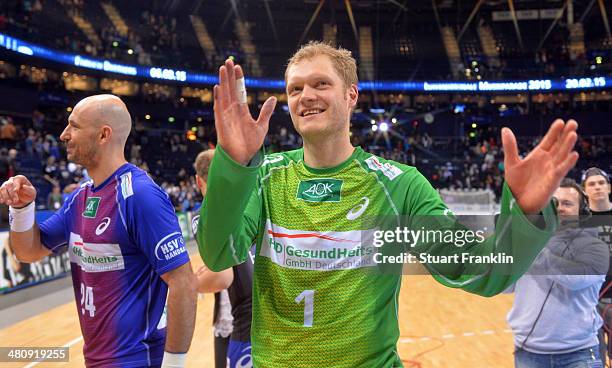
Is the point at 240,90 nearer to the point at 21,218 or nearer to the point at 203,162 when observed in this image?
the point at 21,218

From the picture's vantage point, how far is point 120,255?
Result: 2.59m

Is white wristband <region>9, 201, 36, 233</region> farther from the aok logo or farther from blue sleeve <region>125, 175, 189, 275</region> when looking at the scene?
the aok logo

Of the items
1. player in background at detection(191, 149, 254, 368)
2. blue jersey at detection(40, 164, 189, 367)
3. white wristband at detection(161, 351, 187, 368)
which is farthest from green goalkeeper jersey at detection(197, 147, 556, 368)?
player in background at detection(191, 149, 254, 368)

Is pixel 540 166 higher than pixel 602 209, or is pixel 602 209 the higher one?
pixel 540 166

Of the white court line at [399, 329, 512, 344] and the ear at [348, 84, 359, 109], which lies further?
the white court line at [399, 329, 512, 344]

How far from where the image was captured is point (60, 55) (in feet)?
78.4

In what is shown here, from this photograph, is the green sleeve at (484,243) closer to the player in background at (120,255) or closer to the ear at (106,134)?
the player in background at (120,255)

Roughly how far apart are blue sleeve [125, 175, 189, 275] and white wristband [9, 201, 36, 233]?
2.29 ft

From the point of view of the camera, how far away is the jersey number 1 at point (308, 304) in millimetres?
1854

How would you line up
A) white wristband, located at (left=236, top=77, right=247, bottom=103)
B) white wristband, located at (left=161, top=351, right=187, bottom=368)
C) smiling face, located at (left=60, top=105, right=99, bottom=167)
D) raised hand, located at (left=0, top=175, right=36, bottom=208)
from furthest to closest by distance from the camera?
raised hand, located at (left=0, top=175, right=36, bottom=208)
smiling face, located at (left=60, top=105, right=99, bottom=167)
white wristband, located at (left=161, top=351, right=187, bottom=368)
white wristband, located at (left=236, top=77, right=247, bottom=103)

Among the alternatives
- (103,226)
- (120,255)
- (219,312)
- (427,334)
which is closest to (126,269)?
(120,255)

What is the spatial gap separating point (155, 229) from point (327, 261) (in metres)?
1.01

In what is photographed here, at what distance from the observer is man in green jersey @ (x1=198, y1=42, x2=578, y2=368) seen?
64.6 inches

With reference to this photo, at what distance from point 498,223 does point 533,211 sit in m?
0.11
